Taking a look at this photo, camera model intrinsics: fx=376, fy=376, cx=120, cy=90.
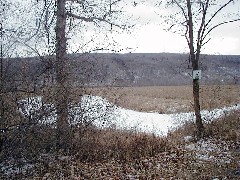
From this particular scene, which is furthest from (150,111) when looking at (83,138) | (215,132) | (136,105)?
(83,138)

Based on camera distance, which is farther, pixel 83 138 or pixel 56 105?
pixel 83 138

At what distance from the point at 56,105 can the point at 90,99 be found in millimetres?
2084

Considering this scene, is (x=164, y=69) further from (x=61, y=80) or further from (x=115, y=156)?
(x=61, y=80)

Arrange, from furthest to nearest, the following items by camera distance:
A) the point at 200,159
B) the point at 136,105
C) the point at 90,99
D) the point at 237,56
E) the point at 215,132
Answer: the point at 237,56
the point at 136,105
the point at 215,132
the point at 90,99
the point at 200,159

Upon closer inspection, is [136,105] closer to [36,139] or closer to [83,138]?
[83,138]

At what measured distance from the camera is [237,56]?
101 meters

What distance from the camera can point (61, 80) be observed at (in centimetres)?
1125

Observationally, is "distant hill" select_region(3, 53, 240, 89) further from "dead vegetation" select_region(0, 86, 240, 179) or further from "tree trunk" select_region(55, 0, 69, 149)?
"dead vegetation" select_region(0, 86, 240, 179)

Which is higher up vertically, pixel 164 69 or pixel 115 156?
pixel 164 69

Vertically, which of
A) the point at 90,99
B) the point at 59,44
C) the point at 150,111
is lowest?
the point at 150,111

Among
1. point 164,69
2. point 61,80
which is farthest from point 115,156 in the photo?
point 164,69

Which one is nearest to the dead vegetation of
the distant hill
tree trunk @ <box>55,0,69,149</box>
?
tree trunk @ <box>55,0,69,149</box>

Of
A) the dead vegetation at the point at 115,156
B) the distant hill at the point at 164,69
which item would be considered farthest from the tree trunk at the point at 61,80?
the distant hill at the point at 164,69

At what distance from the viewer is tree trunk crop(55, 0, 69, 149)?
1076 centimetres
